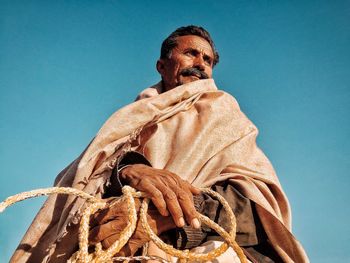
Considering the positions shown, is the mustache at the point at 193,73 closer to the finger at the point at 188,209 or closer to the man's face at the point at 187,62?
the man's face at the point at 187,62

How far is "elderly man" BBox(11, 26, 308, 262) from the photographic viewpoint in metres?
1.89

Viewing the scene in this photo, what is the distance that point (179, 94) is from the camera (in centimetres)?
293

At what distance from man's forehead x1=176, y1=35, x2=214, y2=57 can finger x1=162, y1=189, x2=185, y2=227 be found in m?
2.16

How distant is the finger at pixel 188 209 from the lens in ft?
5.85

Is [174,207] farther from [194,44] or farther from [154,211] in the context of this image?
[194,44]

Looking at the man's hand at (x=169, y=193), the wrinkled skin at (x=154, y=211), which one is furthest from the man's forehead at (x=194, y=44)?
the man's hand at (x=169, y=193)

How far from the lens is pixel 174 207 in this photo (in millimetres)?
1784

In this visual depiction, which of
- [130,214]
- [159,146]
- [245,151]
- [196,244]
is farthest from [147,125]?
[130,214]

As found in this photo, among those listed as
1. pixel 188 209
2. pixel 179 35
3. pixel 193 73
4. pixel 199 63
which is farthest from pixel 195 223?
pixel 179 35

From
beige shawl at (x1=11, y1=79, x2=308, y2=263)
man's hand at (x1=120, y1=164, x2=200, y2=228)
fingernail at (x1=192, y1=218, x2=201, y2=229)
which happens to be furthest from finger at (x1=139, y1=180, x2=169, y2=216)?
beige shawl at (x1=11, y1=79, x2=308, y2=263)

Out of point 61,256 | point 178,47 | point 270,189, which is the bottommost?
point 61,256

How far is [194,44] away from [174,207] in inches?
88.7

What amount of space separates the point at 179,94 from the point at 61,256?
4.64 feet

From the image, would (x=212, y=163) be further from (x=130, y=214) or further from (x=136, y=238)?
(x=130, y=214)
